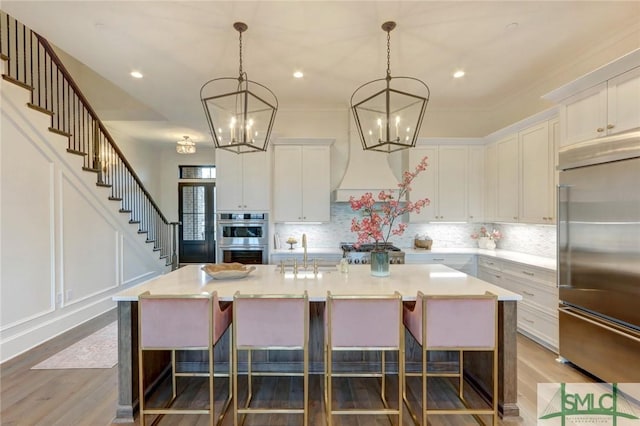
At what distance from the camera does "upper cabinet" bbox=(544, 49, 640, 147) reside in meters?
2.35

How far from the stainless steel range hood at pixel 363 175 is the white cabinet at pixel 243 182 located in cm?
115

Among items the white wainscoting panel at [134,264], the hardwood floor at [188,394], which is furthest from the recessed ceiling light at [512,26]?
the white wainscoting panel at [134,264]

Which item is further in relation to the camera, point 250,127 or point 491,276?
point 491,276

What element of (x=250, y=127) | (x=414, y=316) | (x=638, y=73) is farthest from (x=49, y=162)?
(x=638, y=73)

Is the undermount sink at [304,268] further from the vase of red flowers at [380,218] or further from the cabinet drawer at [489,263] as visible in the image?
the cabinet drawer at [489,263]

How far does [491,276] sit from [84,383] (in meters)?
4.81

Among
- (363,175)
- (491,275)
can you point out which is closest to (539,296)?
(491,275)

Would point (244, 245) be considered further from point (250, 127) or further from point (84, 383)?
point (250, 127)

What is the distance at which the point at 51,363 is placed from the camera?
3.01m

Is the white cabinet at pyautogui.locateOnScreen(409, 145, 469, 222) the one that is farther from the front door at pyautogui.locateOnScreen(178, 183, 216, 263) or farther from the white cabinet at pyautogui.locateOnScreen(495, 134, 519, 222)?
the front door at pyautogui.locateOnScreen(178, 183, 216, 263)

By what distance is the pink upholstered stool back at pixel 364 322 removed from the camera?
6.58 ft

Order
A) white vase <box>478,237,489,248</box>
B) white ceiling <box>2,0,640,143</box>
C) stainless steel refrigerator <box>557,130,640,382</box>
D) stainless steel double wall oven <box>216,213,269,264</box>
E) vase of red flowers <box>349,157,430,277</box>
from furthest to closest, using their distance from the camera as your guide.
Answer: white vase <box>478,237,489,248</box> < stainless steel double wall oven <box>216,213,269,264</box> < white ceiling <box>2,0,640,143</box> < vase of red flowers <box>349,157,430,277</box> < stainless steel refrigerator <box>557,130,640,382</box>

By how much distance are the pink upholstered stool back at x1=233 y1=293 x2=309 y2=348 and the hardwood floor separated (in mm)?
634

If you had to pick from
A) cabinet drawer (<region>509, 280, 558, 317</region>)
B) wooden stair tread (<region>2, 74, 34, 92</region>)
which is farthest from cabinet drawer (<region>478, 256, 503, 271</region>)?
wooden stair tread (<region>2, 74, 34, 92</region>)
